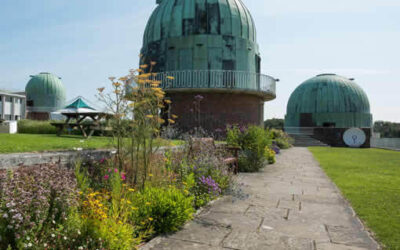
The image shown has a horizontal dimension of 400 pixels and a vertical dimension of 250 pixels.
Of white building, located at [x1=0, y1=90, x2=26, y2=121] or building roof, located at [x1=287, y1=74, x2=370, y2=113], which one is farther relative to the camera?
white building, located at [x1=0, y1=90, x2=26, y2=121]

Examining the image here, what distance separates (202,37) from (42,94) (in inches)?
1517

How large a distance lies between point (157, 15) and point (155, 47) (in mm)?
2354

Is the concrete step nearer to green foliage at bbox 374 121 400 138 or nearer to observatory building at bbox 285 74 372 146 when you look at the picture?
observatory building at bbox 285 74 372 146

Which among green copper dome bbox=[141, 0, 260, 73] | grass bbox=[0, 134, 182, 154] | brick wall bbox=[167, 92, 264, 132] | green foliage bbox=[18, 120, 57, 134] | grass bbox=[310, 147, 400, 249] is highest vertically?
green copper dome bbox=[141, 0, 260, 73]

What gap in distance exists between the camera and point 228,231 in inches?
156

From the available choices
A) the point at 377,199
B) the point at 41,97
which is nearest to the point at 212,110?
the point at 377,199

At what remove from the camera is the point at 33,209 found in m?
2.70

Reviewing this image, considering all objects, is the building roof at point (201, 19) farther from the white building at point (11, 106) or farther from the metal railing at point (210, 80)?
the white building at point (11, 106)

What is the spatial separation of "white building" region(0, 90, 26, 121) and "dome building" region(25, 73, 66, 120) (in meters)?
1.25

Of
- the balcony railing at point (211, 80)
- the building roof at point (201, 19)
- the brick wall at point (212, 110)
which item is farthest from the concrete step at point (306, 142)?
the building roof at point (201, 19)

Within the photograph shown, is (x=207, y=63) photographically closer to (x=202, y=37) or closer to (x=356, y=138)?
(x=202, y=37)

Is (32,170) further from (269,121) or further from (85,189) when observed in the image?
(269,121)

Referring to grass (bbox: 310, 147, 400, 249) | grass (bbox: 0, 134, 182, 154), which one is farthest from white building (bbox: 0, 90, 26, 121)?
grass (bbox: 310, 147, 400, 249)

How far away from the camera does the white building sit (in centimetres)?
4341
